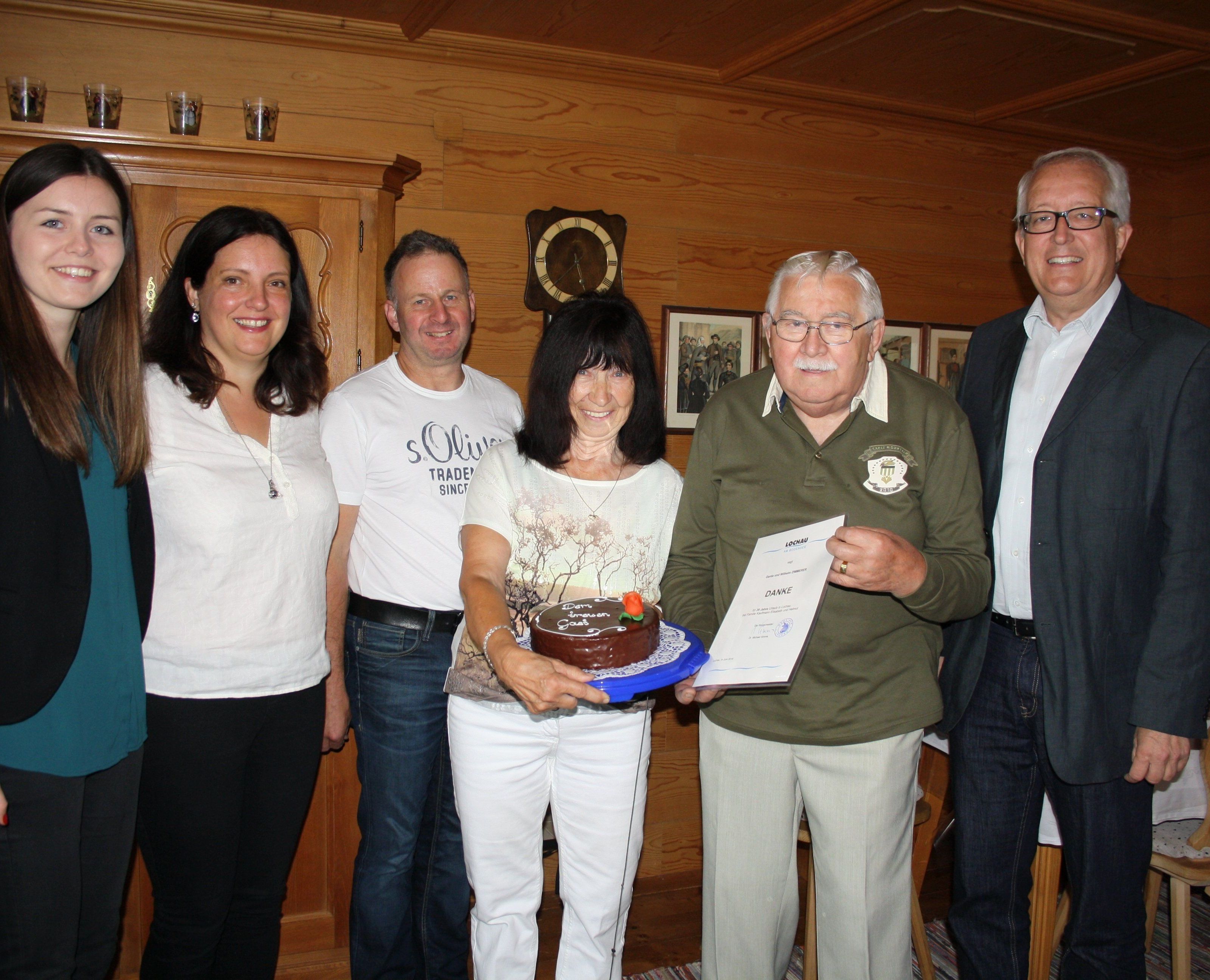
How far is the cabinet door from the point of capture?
2.37 meters

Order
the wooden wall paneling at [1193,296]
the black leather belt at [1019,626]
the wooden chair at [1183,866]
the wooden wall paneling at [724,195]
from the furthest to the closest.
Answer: the wooden wall paneling at [1193,296]
the wooden wall paneling at [724,195]
the wooden chair at [1183,866]
the black leather belt at [1019,626]

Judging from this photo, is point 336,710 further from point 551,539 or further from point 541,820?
point 551,539

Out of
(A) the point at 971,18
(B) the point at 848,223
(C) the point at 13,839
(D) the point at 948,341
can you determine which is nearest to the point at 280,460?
(C) the point at 13,839

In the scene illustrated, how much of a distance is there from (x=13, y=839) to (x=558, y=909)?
1974mm

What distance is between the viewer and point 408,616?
220cm

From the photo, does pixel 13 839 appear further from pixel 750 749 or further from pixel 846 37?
pixel 846 37

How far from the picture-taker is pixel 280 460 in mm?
1928

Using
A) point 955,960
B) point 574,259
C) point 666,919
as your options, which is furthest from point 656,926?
point 574,259

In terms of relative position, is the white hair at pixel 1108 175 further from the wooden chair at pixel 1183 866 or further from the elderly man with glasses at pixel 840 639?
the wooden chair at pixel 1183 866

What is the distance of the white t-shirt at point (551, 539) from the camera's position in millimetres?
1816

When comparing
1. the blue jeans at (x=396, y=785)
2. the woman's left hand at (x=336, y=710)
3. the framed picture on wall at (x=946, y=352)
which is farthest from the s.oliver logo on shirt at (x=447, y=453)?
the framed picture on wall at (x=946, y=352)

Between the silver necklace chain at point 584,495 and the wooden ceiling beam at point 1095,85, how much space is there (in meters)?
2.36

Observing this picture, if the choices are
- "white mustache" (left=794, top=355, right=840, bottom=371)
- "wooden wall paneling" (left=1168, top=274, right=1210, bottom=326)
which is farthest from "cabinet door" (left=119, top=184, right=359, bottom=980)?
"wooden wall paneling" (left=1168, top=274, right=1210, bottom=326)

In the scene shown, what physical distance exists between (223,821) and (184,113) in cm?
175
